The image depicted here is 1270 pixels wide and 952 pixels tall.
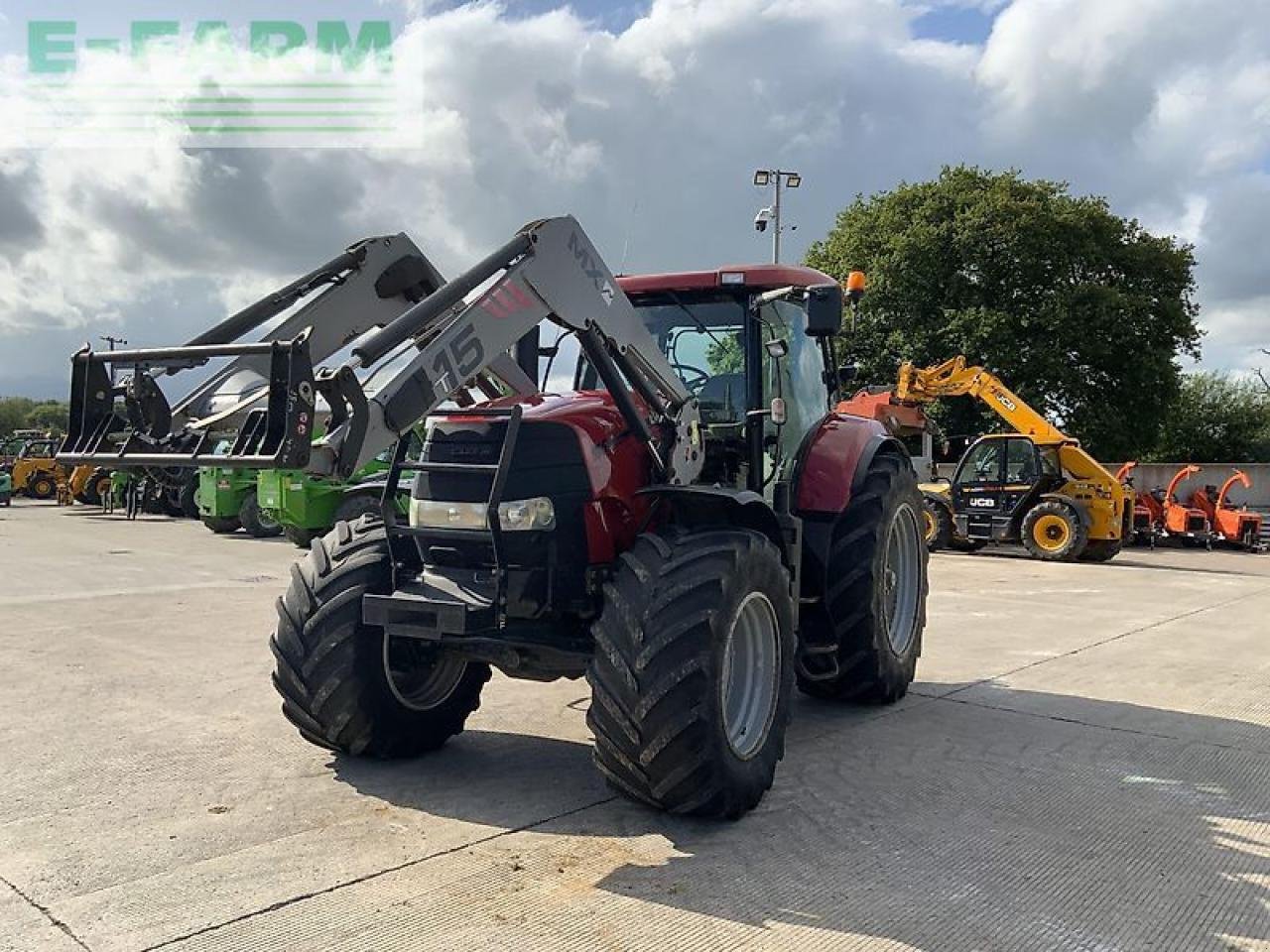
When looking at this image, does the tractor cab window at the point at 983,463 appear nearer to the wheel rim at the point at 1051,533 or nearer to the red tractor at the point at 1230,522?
the wheel rim at the point at 1051,533

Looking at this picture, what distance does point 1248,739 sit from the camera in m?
5.93

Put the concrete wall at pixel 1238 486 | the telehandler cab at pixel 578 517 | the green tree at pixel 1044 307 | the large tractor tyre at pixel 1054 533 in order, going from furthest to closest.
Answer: the green tree at pixel 1044 307
the concrete wall at pixel 1238 486
the large tractor tyre at pixel 1054 533
the telehandler cab at pixel 578 517

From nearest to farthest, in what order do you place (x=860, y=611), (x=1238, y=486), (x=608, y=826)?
1. (x=608, y=826)
2. (x=860, y=611)
3. (x=1238, y=486)

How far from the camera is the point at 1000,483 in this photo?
60.4 ft

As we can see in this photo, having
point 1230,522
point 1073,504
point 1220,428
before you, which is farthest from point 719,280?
point 1220,428

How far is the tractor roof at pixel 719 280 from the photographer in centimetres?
575

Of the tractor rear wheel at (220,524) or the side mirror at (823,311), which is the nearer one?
the side mirror at (823,311)

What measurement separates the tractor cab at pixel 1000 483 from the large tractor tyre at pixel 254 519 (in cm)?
1260

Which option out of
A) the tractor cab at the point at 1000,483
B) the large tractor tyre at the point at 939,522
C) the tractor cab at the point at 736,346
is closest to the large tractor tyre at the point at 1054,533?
the tractor cab at the point at 1000,483

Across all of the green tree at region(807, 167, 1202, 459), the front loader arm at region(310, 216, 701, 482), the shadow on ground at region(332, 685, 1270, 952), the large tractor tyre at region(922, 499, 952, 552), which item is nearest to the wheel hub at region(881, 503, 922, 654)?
the shadow on ground at region(332, 685, 1270, 952)

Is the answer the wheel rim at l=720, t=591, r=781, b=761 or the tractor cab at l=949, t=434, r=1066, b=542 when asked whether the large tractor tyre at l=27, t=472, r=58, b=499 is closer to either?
the tractor cab at l=949, t=434, r=1066, b=542

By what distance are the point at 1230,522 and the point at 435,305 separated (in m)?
21.4

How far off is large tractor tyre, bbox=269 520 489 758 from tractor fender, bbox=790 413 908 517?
2.28 meters

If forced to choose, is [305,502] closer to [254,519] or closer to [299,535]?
[299,535]
